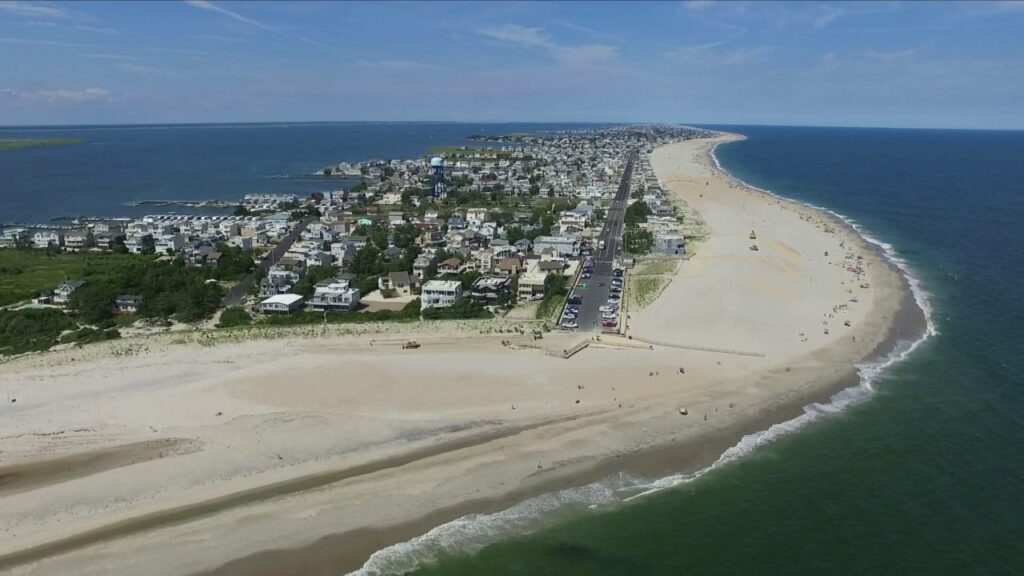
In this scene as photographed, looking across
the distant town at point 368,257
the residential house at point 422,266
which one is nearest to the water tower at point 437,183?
the distant town at point 368,257

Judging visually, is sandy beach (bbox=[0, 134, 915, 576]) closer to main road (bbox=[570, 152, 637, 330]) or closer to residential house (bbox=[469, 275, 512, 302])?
main road (bbox=[570, 152, 637, 330])

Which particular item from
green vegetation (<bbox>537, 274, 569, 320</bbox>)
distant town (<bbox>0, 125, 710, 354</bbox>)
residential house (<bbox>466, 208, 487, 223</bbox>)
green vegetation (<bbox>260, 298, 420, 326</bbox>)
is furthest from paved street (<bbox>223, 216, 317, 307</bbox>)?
green vegetation (<bbox>537, 274, 569, 320</bbox>)

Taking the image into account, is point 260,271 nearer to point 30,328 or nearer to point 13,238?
point 30,328

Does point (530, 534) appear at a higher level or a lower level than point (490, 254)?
lower

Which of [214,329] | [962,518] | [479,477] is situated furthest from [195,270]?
[962,518]

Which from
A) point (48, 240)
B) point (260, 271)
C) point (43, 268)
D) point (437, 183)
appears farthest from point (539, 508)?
point (437, 183)

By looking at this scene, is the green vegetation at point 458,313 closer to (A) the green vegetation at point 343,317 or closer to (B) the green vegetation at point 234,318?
(A) the green vegetation at point 343,317

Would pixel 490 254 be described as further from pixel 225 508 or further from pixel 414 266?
pixel 225 508
